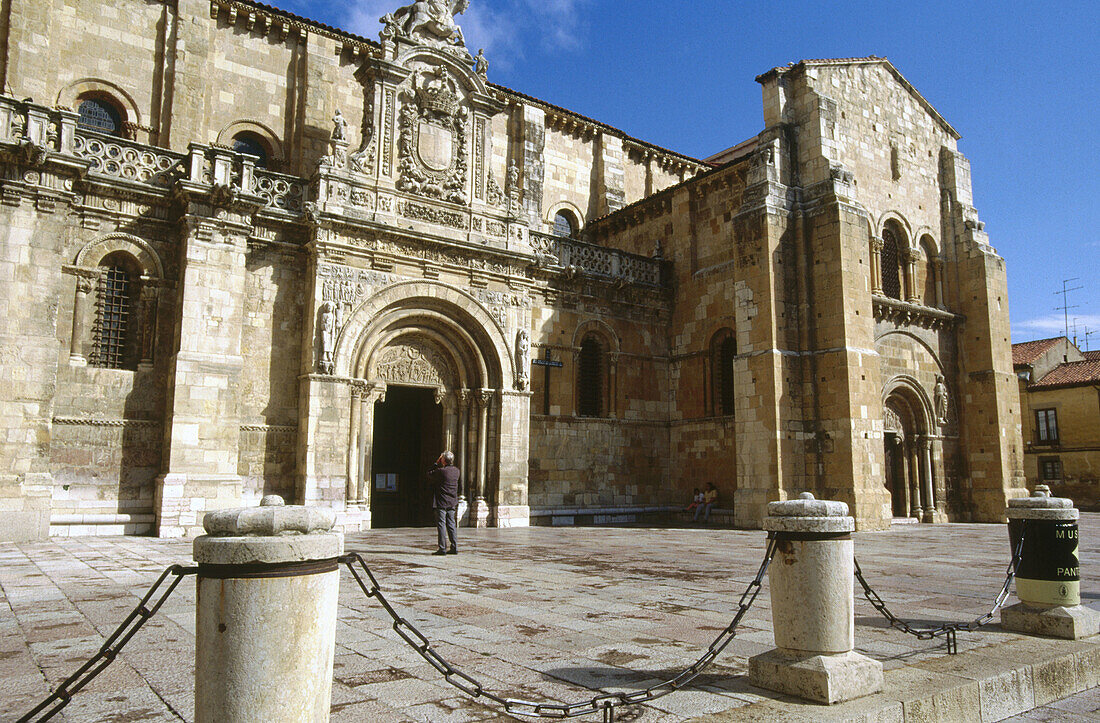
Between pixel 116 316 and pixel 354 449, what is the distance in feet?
18.1

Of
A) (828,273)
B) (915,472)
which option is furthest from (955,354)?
(828,273)

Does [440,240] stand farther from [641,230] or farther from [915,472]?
→ [915,472]

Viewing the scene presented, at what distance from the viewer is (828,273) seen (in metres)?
19.0

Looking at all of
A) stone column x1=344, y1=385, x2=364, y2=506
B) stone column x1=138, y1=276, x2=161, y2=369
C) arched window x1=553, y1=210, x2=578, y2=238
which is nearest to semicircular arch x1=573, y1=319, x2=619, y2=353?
arched window x1=553, y1=210, x2=578, y2=238

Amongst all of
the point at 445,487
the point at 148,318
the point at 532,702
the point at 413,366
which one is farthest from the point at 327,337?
the point at 532,702

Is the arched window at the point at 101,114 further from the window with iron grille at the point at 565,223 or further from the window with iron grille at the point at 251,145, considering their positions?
the window with iron grille at the point at 565,223

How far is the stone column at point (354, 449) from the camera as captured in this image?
1673 cm

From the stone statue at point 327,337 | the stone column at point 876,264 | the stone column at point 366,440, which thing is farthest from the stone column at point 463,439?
the stone column at point 876,264

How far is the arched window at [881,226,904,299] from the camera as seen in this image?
22.4 meters

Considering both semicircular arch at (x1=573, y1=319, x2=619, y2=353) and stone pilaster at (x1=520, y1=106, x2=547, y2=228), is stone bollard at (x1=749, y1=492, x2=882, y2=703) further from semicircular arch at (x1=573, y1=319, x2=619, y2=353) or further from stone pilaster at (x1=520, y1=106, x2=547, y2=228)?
stone pilaster at (x1=520, y1=106, x2=547, y2=228)

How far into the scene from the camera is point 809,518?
4.72 m

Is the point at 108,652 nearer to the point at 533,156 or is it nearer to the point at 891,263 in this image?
the point at 533,156

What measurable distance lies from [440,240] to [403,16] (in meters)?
5.99

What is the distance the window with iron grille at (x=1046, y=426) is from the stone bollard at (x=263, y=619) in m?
44.4
